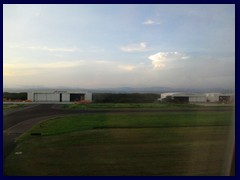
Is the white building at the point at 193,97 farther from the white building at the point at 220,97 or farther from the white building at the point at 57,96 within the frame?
the white building at the point at 57,96

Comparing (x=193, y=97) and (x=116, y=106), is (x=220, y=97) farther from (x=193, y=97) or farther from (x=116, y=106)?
(x=116, y=106)

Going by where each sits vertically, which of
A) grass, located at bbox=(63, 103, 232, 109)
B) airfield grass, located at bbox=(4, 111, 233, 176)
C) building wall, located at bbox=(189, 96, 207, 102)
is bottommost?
airfield grass, located at bbox=(4, 111, 233, 176)

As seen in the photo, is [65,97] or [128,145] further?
[128,145]

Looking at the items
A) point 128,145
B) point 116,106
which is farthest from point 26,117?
point 128,145

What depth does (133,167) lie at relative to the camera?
6.09 feet

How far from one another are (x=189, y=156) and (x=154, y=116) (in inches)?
15.7

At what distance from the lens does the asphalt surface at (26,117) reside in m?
1.62

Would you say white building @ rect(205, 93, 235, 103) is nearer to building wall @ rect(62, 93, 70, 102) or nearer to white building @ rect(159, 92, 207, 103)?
white building @ rect(159, 92, 207, 103)


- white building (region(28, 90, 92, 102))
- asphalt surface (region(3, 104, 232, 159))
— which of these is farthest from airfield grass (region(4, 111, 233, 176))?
white building (region(28, 90, 92, 102))

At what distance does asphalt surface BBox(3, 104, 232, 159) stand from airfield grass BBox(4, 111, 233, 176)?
38 mm

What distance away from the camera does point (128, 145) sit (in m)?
1.86

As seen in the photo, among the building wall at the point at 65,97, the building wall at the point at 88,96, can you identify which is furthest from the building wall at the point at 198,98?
the building wall at the point at 65,97

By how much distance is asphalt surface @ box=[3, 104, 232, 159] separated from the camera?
1625mm

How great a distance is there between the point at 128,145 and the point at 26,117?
0.79 m
